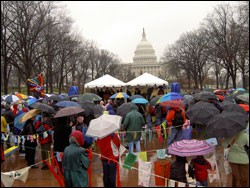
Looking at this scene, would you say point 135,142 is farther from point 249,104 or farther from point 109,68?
point 109,68

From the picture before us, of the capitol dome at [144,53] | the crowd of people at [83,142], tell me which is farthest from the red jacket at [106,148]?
the capitol dome at [144,53]

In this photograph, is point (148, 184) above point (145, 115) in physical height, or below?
below

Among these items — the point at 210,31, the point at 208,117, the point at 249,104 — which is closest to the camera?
the point at 249,104

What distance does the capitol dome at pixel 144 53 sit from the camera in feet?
429

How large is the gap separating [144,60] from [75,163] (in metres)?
127

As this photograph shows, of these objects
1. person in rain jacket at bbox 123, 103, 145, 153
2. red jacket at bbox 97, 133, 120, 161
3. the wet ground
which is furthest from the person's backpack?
red jacket at bbox 97, 133, 120, 161

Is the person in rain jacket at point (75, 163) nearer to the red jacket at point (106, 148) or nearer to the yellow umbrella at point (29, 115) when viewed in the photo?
the red jacket at point (106, 148)

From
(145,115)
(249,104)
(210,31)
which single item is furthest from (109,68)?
(249,104)

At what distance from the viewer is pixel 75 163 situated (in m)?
5.83

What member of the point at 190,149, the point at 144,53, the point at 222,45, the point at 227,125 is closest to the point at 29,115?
the point at 190,149

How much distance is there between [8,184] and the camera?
21.8 feet

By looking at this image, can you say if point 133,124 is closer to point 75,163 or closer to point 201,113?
point 201,113

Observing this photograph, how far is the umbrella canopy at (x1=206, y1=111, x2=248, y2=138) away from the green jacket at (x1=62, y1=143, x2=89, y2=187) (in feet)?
8.56

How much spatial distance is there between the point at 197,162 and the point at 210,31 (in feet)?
118
